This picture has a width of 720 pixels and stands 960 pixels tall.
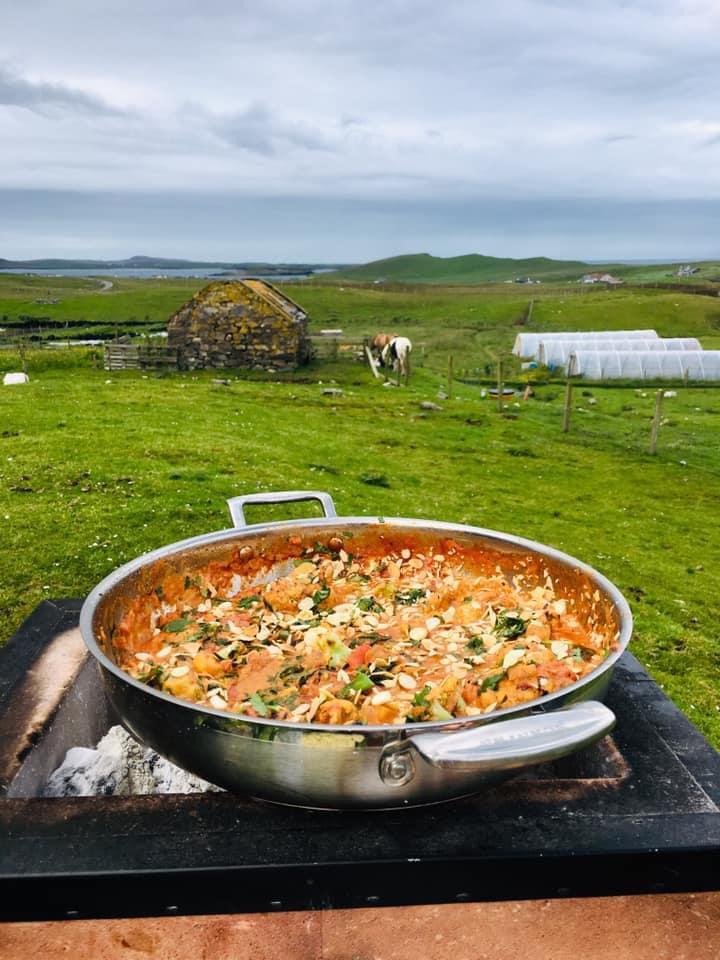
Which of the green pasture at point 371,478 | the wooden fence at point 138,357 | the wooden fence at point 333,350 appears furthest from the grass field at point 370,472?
the wooden fence at point 333,350

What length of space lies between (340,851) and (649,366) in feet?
124

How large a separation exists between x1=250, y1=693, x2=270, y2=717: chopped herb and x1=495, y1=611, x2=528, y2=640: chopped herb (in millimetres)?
1173

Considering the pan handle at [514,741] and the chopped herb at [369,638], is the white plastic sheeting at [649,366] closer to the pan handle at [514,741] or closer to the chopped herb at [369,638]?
the chopped herb at [369,638]

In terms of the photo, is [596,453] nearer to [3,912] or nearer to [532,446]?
[532,446]

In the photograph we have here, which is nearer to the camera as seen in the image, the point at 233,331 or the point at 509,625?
the point at 509,625

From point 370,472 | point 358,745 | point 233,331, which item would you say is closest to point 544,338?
point 233,331

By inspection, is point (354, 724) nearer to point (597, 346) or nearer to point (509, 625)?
point (509, 625)

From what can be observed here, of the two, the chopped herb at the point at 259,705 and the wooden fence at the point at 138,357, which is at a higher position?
the chopped herb at the point at 259,705

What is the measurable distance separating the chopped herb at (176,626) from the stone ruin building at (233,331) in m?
28.8

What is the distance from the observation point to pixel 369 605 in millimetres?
3613

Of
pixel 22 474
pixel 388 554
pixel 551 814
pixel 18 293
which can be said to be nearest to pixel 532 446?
pixel 22 474

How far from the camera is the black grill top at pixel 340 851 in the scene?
236 centimetres

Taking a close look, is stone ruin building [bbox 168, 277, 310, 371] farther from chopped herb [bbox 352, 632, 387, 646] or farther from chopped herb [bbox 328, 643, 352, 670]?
chopped herb [bbox 328, 643, 352, 670]

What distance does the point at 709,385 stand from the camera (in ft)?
116
